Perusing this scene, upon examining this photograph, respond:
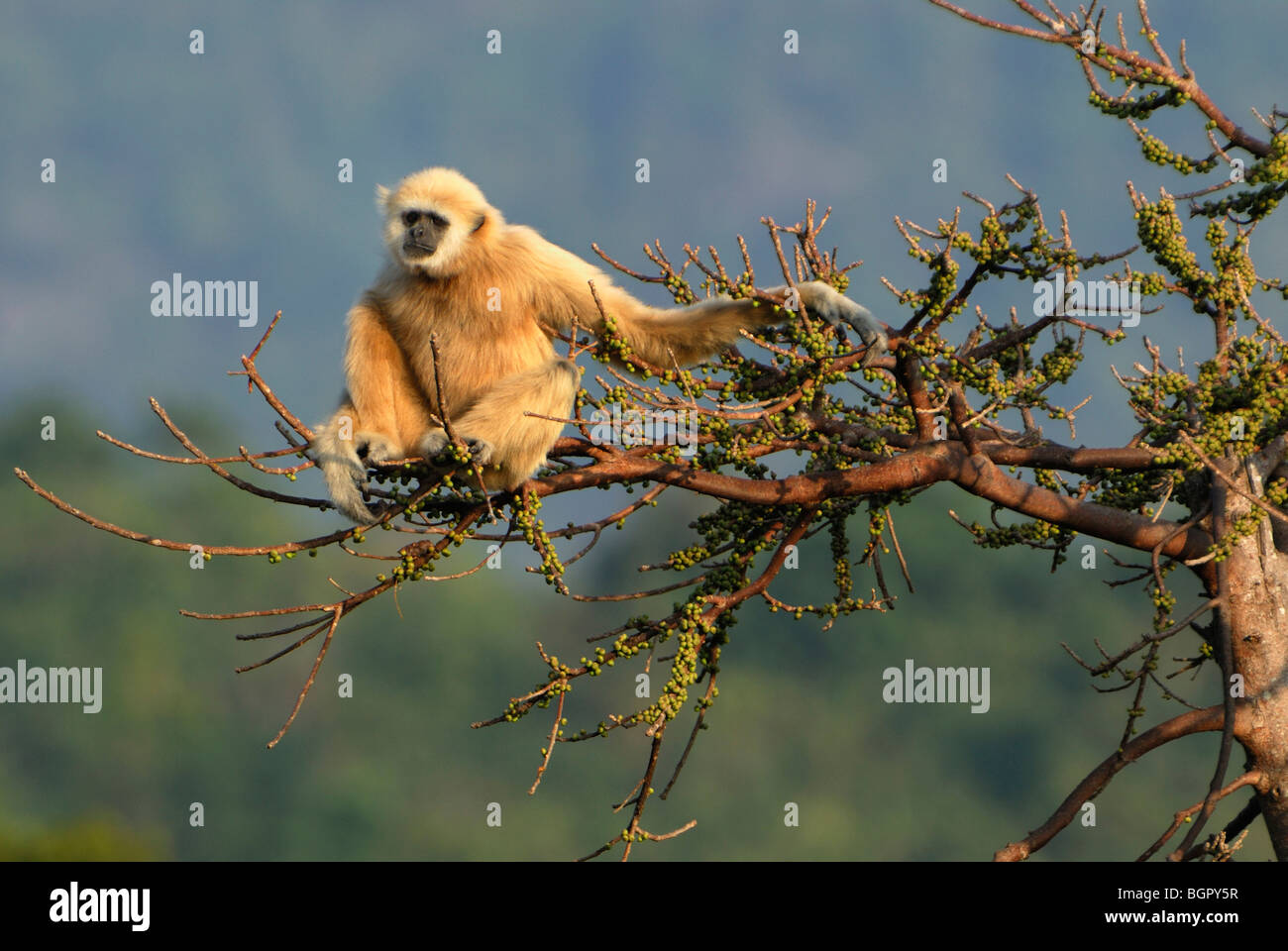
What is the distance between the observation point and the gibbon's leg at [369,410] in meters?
6.25

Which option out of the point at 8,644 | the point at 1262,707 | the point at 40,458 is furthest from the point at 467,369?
the point at 40,458

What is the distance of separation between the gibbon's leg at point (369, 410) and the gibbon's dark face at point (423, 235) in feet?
1.31

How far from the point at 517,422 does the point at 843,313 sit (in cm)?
161

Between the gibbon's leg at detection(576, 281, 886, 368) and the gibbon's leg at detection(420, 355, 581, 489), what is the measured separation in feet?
1.38

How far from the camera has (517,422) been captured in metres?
6.13

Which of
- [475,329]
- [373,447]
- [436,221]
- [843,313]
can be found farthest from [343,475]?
[843,313]

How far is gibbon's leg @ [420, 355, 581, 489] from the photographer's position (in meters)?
6.11

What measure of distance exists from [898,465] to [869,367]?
0.53 meters

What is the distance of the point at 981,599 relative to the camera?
201ft

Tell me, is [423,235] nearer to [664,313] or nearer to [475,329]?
[475,329]

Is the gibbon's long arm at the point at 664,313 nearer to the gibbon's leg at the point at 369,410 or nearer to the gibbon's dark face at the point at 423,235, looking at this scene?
the gibbon's dark face at the point at 423,235

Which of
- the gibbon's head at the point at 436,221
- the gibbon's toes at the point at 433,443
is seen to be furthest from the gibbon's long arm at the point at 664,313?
the gibbon's toes at the point at 433,443

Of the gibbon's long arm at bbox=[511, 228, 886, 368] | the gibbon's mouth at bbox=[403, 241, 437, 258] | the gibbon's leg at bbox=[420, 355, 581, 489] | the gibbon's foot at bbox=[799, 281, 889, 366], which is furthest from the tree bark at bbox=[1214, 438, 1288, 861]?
the gibbon's mouth at bbox=[403, 241, 437, 258]

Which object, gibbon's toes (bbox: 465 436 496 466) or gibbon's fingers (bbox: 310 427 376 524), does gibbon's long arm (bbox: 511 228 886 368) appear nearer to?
gibbon's toes (bbox: 465 436 496 466)
